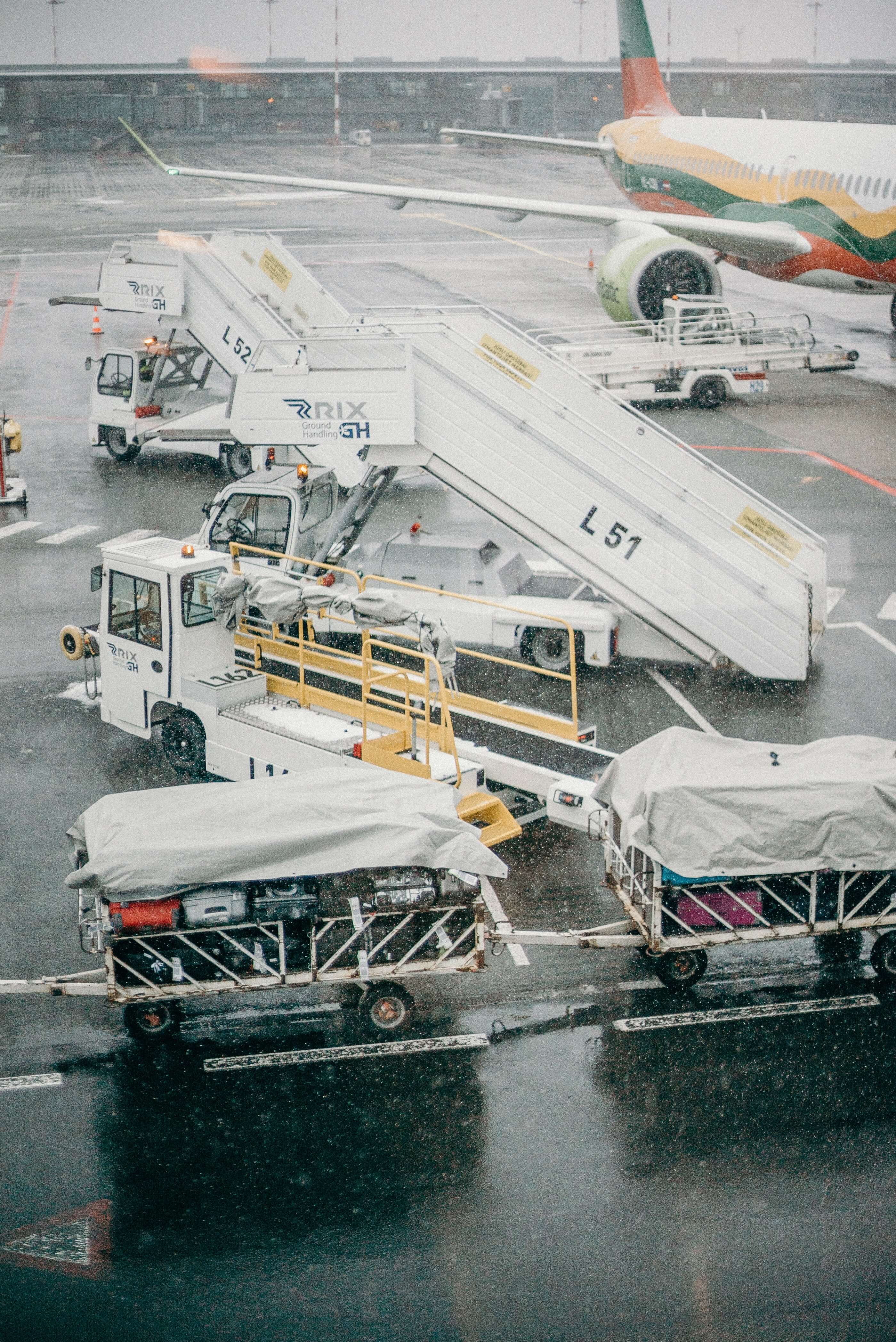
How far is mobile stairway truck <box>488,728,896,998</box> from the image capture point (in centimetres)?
1298

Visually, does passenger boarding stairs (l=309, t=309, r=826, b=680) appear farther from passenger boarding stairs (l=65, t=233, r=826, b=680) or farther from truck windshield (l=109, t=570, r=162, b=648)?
truck windshield (l=109, t=570, r=162, b=648)

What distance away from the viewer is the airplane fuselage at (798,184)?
4128 cm

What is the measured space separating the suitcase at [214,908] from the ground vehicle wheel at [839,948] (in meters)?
6.04

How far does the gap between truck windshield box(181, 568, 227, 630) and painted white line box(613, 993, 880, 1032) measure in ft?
25.1

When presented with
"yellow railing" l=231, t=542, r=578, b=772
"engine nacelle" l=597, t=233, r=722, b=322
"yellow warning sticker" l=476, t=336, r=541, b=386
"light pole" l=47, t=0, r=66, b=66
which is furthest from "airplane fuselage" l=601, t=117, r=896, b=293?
"light pole" l=47, t=0, r=66, b=66

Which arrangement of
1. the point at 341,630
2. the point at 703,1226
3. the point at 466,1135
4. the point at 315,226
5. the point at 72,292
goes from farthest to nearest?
the point at 315,226 < the point at 72,292 < the point at 341,630 < the point at 466,1135 < the point at 703,1226

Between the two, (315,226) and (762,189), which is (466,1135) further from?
(315,226)

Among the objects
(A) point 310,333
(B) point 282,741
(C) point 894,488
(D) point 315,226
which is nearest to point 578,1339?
(B) point 282,741

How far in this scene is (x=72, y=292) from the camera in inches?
2163

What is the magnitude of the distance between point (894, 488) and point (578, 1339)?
2584 cm

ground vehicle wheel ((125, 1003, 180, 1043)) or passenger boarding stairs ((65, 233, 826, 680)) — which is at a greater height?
passenger boarding stairs ((65, 233, 826, 680))

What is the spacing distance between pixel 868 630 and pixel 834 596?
4.99 feet

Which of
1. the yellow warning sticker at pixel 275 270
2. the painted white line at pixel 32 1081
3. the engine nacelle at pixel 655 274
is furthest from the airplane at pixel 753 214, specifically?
the painted white line at pixel 32 1081

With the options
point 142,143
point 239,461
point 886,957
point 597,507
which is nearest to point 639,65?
point 239,461
